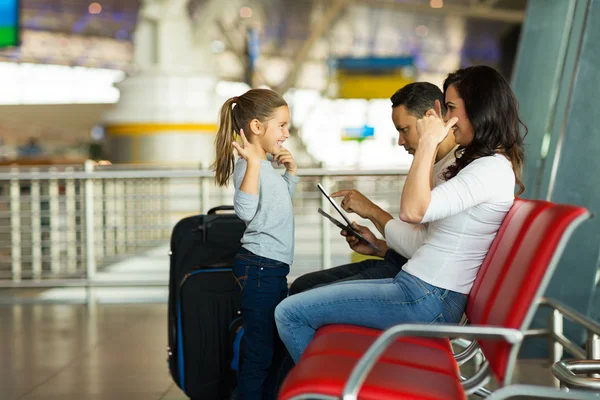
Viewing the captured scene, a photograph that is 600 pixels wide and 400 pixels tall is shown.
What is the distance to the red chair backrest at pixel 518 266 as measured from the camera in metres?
1.81

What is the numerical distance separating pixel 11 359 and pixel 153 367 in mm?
903

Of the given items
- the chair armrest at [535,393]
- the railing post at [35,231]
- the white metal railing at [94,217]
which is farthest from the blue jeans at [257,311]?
the railing post at [35,231]

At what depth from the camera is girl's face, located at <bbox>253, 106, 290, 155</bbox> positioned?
2699 mm

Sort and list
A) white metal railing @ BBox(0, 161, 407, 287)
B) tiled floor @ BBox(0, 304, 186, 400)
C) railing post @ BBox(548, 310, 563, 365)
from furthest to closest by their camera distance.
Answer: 1. white metal railing @ BBox(0, 161, 407, 287)
2. railing post @ BBox(548, 310, 563, 365)
3. tiled floor @ BBox(0, 304, 186, 400)

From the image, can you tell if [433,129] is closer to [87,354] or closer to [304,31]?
[87,354]

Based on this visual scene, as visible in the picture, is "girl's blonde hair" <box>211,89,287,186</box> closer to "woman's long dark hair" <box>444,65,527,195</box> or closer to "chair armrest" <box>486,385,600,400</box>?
"woman's long dark hair" <box>444,65,527,195</box>

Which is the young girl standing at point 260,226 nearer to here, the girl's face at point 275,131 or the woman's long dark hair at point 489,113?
the girl's face at point 275,131

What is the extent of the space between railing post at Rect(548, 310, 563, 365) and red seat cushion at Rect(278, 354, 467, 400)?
2415 mm

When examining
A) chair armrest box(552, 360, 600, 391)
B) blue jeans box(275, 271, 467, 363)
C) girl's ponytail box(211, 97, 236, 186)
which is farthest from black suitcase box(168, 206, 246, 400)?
chair armrest box(552, 360, 600, 391)

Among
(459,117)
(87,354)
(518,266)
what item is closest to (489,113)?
(459,117)

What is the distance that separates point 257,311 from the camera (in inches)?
104

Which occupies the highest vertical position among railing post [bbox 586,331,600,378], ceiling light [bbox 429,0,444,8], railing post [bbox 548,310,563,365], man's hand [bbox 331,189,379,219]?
ceiling light [bbox 429,0,444,8]

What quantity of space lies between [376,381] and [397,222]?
0.95m

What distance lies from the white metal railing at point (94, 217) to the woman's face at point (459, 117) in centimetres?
341
